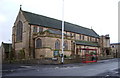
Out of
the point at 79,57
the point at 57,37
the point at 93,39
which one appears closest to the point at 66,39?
the point at 57,37

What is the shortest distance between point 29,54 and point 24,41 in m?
4.48

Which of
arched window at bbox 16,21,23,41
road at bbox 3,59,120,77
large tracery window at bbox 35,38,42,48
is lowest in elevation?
road at bbox 3,59,120,77

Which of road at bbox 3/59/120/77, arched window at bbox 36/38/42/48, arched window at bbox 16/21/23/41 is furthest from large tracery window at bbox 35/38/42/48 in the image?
road at bbox 3/59/120/77

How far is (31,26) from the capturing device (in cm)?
4478

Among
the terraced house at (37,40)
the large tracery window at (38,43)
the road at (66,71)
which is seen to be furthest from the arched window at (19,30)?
the road at (66,71)

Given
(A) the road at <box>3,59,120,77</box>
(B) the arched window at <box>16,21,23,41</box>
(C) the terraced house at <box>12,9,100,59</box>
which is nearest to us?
(A) the road at <box>3,59,120,77</box>

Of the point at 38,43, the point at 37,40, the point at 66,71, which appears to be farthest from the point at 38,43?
the point at 66,71

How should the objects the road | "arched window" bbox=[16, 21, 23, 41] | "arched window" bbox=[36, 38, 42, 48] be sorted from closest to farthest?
the road
"arched window" bbox=[36, 38, 42, 48]
"arched window" bbox=[16, 21, 23, 41]

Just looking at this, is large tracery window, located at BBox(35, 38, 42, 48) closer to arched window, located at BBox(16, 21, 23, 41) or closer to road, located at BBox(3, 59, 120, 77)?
arched window, located at BBox(16, 21, 23, 41)

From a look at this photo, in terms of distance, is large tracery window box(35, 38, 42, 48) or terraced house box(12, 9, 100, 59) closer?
terraced house box(12, 9, 100, 59)

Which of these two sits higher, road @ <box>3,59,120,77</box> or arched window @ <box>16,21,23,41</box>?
arched window @ <box>16,21,23,41</box>

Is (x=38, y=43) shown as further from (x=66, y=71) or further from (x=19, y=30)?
(x=66, y=71)

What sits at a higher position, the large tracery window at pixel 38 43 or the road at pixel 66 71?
the large tracery window at pixel 38 43

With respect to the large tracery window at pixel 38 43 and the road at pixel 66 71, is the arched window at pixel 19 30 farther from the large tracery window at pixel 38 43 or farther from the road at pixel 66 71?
the road at pixel 66 71
